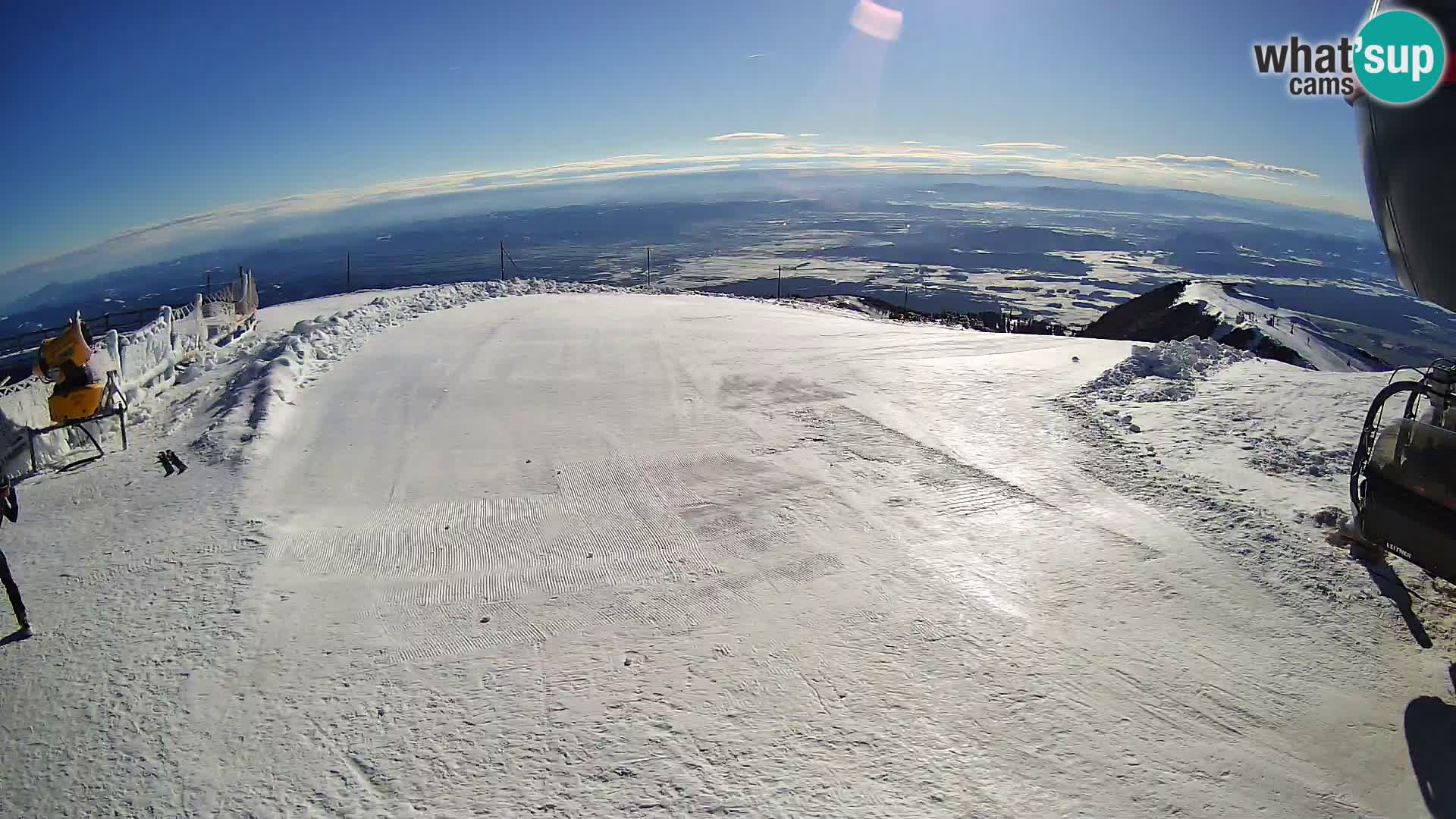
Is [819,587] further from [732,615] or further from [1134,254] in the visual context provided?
[1134,254]

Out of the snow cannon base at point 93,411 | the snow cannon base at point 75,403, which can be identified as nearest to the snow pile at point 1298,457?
the snow cannon base at point 93,411

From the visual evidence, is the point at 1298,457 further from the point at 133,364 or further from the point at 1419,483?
the point at 133,364

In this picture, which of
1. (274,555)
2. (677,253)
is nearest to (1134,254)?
(677,253)

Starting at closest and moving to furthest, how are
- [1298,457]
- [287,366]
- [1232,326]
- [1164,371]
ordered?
[1298,457]
[1164,371]
[287,366]
[1232,326]

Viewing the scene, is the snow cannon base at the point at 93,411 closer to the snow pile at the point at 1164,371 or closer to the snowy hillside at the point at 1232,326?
the snow pile at the point at 1164,371

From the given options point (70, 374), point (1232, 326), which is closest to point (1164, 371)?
point (70, 374)

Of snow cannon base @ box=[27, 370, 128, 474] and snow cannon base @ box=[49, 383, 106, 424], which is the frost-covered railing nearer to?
snow cannon base @ box=[27, 370, 128, 474]
